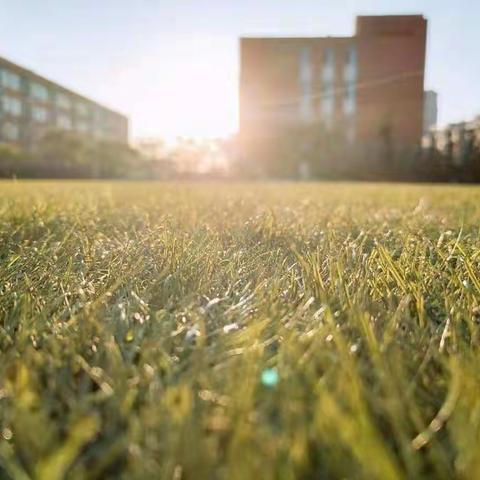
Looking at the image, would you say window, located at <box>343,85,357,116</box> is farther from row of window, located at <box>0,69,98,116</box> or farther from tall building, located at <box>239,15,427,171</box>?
row of window, located at <box>0,69,98,116</box>

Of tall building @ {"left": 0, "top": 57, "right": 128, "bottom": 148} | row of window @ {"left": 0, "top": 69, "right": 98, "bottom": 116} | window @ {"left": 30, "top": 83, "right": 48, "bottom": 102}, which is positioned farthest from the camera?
window @ {"left": 30, "top": 83, "right": 48, "bottom": 102}

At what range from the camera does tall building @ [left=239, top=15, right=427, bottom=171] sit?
80.0 feet

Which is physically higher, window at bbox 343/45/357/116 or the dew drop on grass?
window at bbox 343/45/357/116

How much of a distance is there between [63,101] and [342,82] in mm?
20690

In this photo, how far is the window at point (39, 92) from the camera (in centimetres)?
3366

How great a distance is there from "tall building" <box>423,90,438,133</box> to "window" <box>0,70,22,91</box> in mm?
23259

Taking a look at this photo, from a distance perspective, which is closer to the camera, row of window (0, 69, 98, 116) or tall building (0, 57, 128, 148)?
row of window (0, 69, 98, 116)

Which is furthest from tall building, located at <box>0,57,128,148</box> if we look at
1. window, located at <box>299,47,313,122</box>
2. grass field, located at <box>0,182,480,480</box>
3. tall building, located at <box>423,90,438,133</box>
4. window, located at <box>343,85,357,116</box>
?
grass field, located at <box>0,182,480,480</box>

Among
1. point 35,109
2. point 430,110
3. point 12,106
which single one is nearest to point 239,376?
point 430,110

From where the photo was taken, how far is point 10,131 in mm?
31922

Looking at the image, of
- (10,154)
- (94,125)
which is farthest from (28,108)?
(10,154)

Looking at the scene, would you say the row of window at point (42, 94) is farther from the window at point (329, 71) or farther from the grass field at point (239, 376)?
the grass field at point (239, 376)

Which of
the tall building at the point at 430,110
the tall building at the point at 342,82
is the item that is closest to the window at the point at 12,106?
the tall building at the point at 342,82

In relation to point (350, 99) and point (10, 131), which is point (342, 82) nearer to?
point (350, 99)
